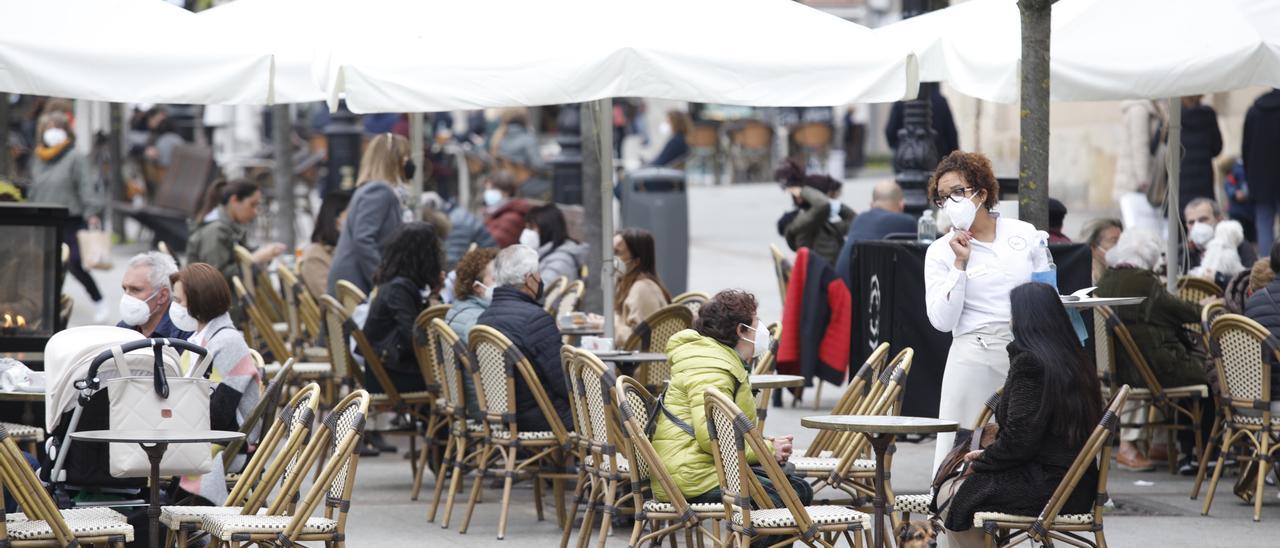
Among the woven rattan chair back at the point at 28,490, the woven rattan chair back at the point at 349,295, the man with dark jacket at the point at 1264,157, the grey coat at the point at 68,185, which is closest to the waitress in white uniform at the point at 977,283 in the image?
the woven rattan chair back at the point at 28,490

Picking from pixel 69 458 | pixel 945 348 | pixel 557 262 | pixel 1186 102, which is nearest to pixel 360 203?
pixel 557 262

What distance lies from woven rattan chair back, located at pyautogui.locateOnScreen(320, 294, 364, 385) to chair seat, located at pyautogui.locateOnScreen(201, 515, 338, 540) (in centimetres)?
307

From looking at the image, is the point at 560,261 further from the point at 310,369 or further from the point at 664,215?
the point at 664,215

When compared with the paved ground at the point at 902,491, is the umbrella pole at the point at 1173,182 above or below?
above

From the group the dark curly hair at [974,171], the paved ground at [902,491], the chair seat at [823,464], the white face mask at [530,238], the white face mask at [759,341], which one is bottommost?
the paved ground at [902,491]

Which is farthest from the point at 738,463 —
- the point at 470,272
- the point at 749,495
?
the point at 470,272

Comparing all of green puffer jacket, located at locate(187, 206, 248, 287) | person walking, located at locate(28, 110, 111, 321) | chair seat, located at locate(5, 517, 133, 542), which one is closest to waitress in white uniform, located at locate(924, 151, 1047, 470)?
chair seat, located at locate(5, 517, 133, 542)

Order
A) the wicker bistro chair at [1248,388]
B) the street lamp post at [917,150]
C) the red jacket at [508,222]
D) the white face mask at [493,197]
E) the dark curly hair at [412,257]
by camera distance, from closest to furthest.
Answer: the wicker bistro chair at [1248,388] → the dark curly hair at [412,257] → the street lamp post at [917,150] → the red jacket at [508,222] → the white face mask at [493,197]

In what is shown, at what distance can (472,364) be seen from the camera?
809 cm

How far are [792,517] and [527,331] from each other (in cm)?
232

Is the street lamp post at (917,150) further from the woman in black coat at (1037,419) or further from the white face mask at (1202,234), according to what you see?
the woman in black coat at (1037,419)

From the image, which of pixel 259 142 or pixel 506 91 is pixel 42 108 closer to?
pixel 259 142

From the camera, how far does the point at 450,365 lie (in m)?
8.40

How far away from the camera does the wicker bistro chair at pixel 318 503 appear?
19.4 ft
